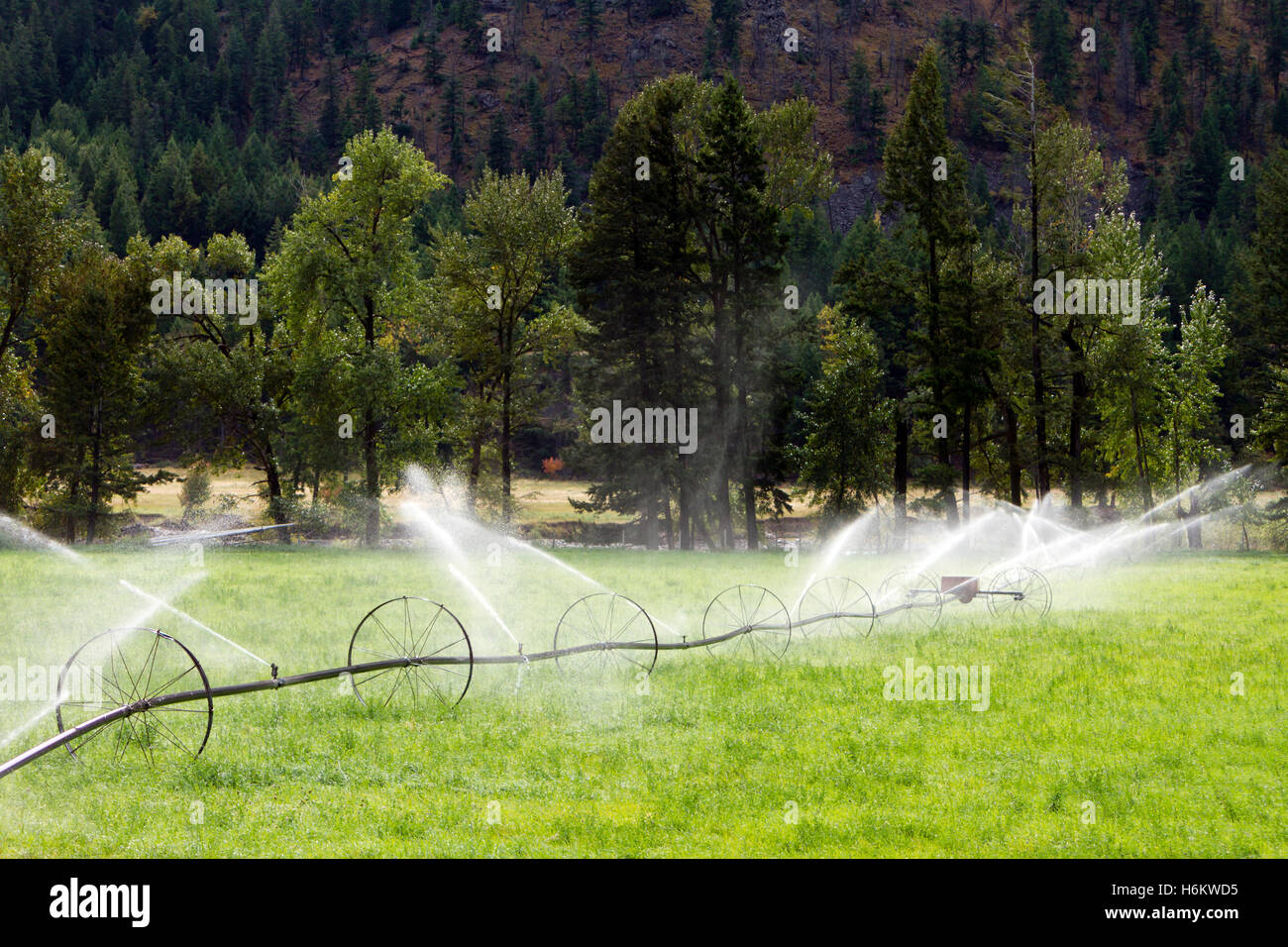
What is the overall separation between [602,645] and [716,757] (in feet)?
15.7

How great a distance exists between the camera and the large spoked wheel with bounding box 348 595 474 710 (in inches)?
641

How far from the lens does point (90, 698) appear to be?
53.0 feet

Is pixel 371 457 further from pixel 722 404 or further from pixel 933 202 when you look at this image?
pixel 933 202

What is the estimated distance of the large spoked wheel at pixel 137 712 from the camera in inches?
523

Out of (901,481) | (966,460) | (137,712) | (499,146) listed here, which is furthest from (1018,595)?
(499,146)

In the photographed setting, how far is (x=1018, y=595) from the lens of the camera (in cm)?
2534

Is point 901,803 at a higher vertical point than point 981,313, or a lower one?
lower

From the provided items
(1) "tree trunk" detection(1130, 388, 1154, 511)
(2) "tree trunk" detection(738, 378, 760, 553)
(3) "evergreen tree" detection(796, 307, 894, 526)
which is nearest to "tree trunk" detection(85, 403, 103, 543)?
(2) "tree trunk" detection(738, 378, 760, 553)

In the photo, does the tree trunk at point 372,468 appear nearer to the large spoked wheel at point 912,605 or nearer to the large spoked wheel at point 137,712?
the large spoked wheel at point 912,605

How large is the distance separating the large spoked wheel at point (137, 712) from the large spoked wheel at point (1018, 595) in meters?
16.5

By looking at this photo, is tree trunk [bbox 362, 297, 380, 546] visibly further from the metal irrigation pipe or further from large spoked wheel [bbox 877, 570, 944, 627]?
the metal irrigation pipe
